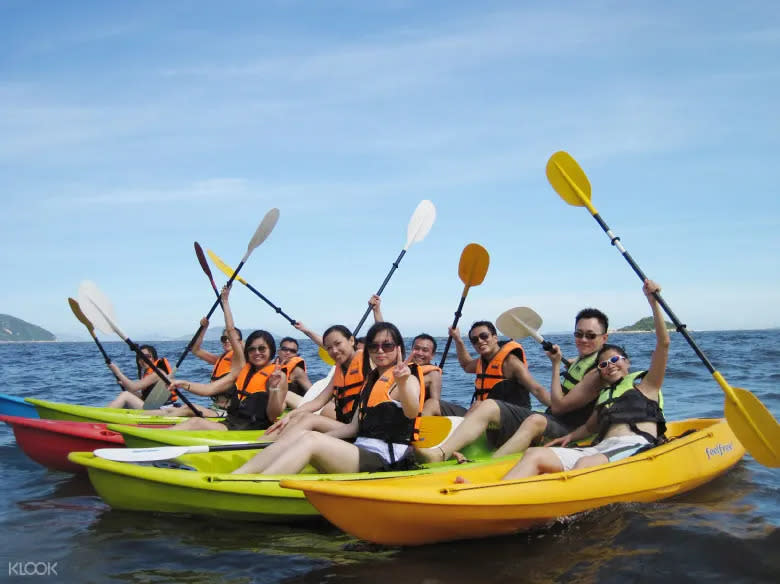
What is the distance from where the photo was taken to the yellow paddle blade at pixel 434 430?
16.8ft

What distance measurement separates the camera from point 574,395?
4816 millimetres

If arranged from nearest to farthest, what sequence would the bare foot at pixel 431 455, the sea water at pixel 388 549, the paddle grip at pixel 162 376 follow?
the sea water at pixel 388 549 < the bare foot at pixel 431 455 < the paddle grip at pixel 162 376

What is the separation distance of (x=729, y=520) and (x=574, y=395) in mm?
1215

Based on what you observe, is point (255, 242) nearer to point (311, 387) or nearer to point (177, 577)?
point (311, 387)

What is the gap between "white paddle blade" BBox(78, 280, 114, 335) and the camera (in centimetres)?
760

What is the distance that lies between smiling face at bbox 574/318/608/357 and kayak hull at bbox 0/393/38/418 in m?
5.48

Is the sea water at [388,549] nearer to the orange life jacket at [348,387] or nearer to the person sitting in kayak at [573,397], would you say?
the person sitting in kayak at [573,397]

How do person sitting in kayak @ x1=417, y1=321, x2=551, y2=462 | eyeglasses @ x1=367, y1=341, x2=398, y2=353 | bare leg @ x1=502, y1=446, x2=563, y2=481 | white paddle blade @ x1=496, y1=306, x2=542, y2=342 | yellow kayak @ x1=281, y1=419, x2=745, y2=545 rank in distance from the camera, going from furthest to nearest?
white paddle blade @ x1=496, y1=306, x2=542, y2=342 → person sitting in kayak @ x1=417, y1=321, x2=551, y2=462 → eyeglasses @ x1=367, y1=341, x2=398, y2=353 → bare leg @ x1=502, y1=446, x2=563, y2=481 → yellow kayak @ x1=281, y1=419, x2=745, y2=545

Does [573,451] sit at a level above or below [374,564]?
above

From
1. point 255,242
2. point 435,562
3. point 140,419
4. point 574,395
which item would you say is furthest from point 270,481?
point 255,242

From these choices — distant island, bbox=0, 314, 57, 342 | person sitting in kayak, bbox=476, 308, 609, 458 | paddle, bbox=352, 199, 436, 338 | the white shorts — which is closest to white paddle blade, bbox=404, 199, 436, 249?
paddle, bbox=352, 199, 436, 338

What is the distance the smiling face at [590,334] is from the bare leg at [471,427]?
79cm

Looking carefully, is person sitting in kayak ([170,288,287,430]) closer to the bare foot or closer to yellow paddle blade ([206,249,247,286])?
the bare foot

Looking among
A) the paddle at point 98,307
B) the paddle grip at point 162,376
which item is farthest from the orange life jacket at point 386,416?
the paddle at point 98,307
